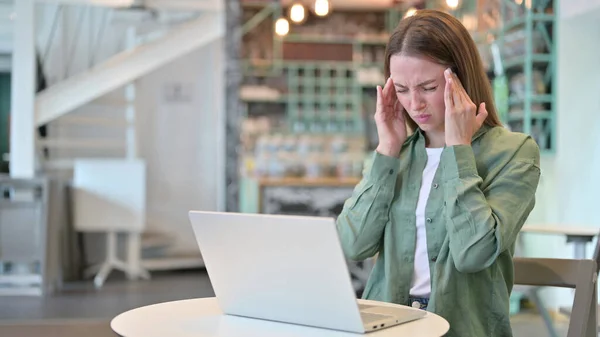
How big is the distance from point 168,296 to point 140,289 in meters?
0.75

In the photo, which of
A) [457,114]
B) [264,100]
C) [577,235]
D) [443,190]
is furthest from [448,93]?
[264,100]

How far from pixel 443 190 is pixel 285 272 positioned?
54 centimetres

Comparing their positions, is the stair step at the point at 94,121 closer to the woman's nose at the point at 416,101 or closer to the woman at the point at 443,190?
the woman at the point at 443,190

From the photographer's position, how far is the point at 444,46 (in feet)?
6.48

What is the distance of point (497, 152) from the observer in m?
1.96

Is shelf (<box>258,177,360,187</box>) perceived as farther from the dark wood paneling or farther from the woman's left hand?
the woman's left hand

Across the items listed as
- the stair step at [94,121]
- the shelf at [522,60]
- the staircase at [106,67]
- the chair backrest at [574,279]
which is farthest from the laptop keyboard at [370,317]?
the stair step at [94,121]

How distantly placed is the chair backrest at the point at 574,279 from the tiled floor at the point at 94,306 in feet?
8.76

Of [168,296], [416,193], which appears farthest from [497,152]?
[168,296]

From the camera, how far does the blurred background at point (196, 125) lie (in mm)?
6410

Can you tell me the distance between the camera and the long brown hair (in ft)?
6.48

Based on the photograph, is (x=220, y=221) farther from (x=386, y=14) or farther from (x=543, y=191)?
(x=386, y=14)

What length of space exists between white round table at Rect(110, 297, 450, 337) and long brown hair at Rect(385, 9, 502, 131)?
584 millimetres

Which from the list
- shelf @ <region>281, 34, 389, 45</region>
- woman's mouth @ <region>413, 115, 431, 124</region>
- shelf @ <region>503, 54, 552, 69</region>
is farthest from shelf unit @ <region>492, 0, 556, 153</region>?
woman's mouth @ <region>413, 115, 431, 124</region>
